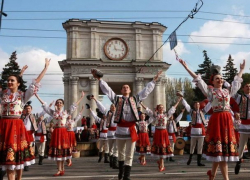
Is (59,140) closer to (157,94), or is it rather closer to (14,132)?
(14,132)

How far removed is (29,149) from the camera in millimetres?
5336

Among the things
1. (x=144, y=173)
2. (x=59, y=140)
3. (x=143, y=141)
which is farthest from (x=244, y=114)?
(x=59, y=140)

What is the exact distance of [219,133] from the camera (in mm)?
5484

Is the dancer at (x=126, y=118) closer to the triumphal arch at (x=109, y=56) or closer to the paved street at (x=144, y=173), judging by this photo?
the paved street at (x=144, y=173)

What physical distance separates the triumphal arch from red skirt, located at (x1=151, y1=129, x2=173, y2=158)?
2380cm

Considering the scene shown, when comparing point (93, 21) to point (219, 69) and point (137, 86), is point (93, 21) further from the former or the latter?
point (219, 69)

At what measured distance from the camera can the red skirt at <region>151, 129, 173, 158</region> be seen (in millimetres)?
9273

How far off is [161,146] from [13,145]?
545 cm

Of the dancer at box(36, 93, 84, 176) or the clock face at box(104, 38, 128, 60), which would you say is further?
the clock face at box(104, 38, 128, 60)

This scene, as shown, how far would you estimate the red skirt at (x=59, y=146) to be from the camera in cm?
859

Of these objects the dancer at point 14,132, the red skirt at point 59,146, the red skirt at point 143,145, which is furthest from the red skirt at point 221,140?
the red skirt at point 143,145

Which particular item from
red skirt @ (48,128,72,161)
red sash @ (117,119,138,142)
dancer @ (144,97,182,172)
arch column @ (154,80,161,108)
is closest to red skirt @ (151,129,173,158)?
dancer @ (144,97,182,172)

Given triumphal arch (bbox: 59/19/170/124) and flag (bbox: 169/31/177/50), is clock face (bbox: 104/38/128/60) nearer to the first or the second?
triumphal arch (bbox: 59/19/170/124)

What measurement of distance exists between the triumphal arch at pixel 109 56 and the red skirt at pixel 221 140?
27780 mm
